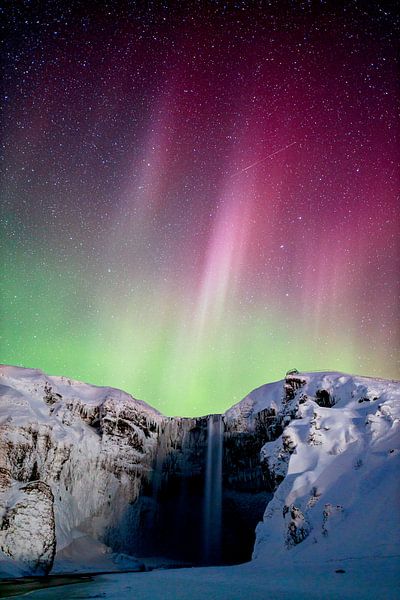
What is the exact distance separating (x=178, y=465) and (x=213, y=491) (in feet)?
16.4

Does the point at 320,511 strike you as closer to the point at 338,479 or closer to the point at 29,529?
the point at 338,479

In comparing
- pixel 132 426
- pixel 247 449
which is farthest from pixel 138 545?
pixel 247 449

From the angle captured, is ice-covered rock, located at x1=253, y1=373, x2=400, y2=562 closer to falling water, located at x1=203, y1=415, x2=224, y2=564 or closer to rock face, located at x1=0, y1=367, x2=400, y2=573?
rock face, located at x1=0, y1=367, x2=400, y2=573

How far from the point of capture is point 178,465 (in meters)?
45.2

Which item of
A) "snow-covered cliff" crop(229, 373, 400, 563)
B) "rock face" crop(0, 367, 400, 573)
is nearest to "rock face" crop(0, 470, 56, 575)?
"rock face" crop(0, 367, 400, 573)

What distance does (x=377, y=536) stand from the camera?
14781mm

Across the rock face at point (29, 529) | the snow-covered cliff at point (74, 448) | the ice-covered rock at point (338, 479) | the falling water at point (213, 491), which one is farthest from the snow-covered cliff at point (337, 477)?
the snow-covered cliff at point (74, 448)

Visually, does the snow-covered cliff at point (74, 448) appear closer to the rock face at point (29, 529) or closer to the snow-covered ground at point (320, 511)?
the rock face at point (29, 529)

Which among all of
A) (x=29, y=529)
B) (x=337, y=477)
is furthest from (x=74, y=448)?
(x=337, y=477)

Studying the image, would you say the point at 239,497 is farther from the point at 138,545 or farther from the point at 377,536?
the point at 377,536

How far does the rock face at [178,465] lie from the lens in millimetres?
22031

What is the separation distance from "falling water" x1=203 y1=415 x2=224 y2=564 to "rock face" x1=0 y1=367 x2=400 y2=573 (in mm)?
263

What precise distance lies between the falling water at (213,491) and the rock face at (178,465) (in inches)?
10.3

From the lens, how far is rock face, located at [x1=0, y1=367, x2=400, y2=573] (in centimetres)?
2203
